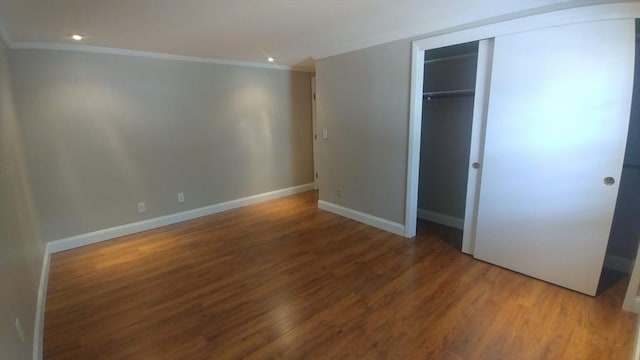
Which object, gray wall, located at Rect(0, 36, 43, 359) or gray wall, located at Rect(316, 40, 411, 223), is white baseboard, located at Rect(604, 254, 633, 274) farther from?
gray wall, located at Rect(0, 36, 43, 359)

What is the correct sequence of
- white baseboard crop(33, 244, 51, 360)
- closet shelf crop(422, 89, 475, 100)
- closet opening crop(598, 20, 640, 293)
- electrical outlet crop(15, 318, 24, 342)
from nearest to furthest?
electrical outlet crop(15, 318, 24, 342) < white baseboard crop(33, 244, 51, 360) < closet opening crop(598, 20, 640, 293) < closet shelf crop(422, 89, 475, 100)

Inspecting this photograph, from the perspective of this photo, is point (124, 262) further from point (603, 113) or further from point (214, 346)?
point (603, 113)

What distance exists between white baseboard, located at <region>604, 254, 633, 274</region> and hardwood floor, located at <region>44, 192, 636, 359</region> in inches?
14.7

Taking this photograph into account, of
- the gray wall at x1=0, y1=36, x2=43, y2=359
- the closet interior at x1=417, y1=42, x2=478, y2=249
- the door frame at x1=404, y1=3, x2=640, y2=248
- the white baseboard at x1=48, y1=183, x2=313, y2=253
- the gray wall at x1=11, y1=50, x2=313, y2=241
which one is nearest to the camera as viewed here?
the gray wall at x1=0, y1=36, x2=43, y2=359

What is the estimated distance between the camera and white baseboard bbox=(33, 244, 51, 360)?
1832 millimetres

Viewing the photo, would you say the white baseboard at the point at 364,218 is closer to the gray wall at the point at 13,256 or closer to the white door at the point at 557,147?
the white door at the point at 557,147

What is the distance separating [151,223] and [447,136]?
13.2 ft

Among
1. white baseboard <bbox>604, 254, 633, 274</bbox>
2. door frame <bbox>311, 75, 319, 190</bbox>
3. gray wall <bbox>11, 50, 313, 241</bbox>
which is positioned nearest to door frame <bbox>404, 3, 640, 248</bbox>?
white baseboard <bbox>604, 254, 633, 274</bbox>

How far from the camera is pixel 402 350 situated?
1.84 m

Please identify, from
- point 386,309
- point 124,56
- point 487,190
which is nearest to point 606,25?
point 487,190

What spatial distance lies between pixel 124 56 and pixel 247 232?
2515 mm

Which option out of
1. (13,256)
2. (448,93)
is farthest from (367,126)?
(13,256)

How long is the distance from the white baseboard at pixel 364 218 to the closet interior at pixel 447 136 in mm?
424

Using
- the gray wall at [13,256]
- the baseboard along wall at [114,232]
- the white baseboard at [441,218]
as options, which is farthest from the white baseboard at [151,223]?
the white baseboard at [441,218]
